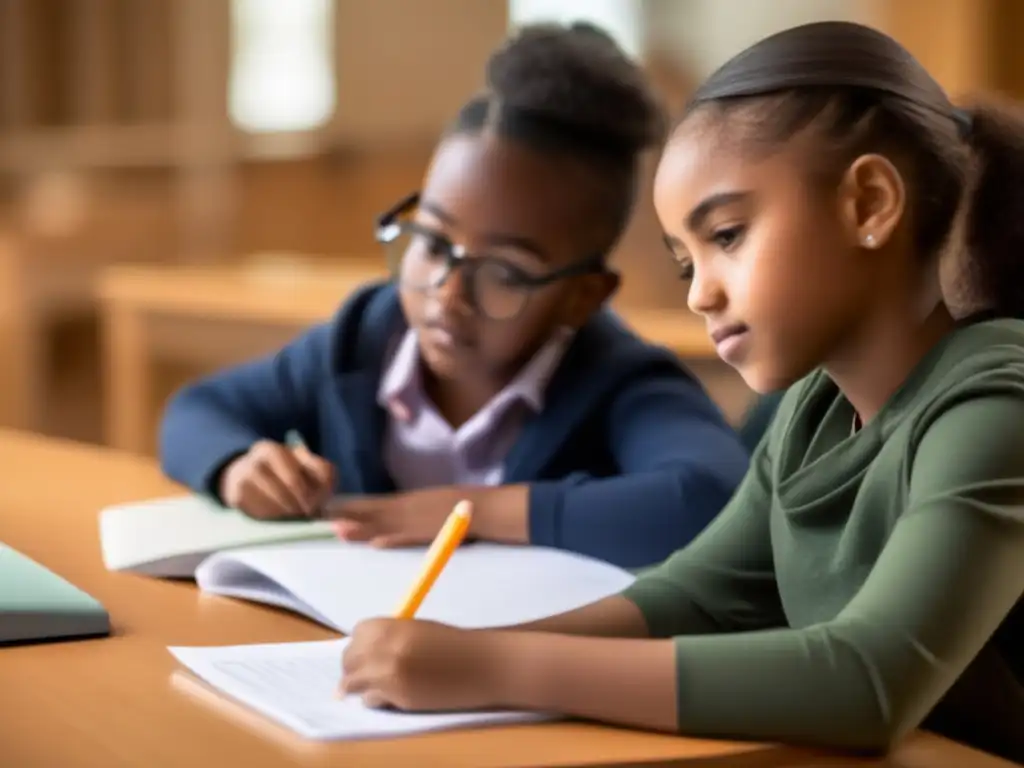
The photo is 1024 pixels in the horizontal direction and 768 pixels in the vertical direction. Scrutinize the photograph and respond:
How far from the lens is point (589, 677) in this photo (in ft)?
2.03

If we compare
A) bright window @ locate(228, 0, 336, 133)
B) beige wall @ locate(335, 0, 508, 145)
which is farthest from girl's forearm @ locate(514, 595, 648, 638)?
bright window @ locate(228, 0, 336, 133)

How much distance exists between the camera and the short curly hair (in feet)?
4.04

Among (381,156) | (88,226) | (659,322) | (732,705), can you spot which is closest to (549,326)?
(732,705)

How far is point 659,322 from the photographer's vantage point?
2205 millimetres

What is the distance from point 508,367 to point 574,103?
0.76ft

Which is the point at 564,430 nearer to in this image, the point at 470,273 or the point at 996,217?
the point at 470,273

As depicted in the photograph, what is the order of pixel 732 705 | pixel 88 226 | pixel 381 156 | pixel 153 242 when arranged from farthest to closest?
pixel 381 156 < pixel 153 242 < pixel 88 226 < pixel 732 705

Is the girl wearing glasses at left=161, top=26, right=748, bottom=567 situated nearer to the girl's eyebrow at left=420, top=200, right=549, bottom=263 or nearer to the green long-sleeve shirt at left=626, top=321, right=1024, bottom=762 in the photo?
the girl's eyebrow at left=420, top=200, right=549, bottom=263

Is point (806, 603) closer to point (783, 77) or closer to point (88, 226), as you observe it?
point (783, 77)

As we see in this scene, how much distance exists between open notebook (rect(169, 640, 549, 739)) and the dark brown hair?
299 mm

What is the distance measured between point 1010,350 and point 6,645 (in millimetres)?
527

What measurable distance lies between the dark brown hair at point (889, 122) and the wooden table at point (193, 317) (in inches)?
74.1

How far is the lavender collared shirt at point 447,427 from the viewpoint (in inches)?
48.8

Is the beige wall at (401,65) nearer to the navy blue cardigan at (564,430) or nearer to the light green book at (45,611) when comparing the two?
the navy blue cardigan at (564,430)
